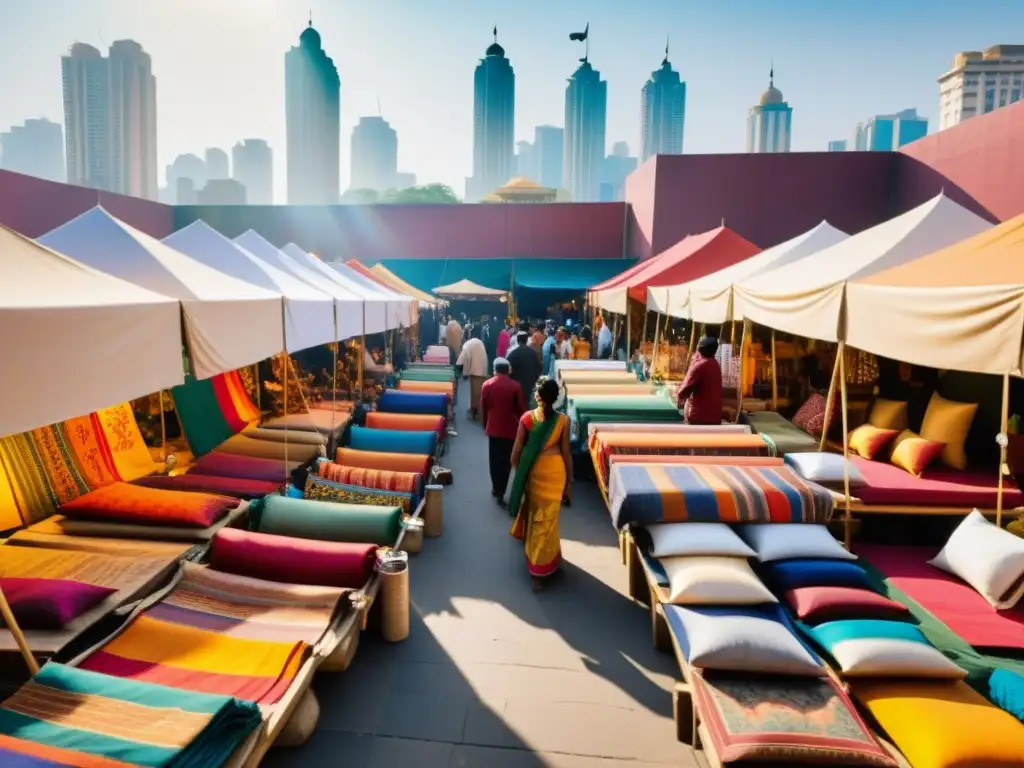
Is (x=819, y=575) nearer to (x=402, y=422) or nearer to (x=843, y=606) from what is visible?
(x=843, y=606)

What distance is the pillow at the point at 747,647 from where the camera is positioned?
9.50 ft

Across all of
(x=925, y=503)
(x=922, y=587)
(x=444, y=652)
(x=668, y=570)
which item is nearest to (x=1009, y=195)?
(x=925, y=503)

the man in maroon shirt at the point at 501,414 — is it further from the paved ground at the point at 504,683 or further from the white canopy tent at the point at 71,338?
the white canopy tent at the point at 71,338

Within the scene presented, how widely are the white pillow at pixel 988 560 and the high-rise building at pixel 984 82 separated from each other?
8129 cm

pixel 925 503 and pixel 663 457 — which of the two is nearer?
pixel 925 503

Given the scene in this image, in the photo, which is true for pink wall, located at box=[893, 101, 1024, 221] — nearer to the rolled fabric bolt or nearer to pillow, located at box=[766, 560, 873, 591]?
pillow, located at box=[766, 560, 873, 591]

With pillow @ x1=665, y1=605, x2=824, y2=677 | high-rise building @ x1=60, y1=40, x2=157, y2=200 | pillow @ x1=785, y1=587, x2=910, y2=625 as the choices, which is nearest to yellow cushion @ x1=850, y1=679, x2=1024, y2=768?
pillow @ x1=665, y1=605, x2=824, y2=677

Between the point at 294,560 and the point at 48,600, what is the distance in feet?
3.84

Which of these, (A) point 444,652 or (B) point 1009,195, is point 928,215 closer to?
(A) point 444,652

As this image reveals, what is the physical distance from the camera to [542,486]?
4723 millimetres

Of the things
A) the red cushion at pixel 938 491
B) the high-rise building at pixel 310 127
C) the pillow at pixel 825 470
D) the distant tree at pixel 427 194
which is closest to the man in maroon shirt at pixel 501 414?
the pillow at pixel 825 470

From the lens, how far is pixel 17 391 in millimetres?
2234

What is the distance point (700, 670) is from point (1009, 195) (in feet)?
45.8

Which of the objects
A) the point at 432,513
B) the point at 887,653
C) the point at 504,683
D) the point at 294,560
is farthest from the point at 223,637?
the point at 887,653
